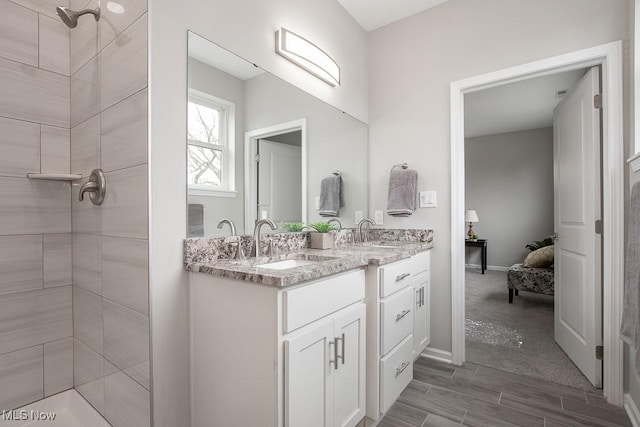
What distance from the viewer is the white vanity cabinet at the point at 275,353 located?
1.07 meters

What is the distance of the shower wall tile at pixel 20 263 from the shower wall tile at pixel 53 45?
847 millimetres

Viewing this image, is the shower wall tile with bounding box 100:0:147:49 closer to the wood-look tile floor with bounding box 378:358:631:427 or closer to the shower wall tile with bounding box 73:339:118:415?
the shower wall tile with bounding box 73:339:118:415

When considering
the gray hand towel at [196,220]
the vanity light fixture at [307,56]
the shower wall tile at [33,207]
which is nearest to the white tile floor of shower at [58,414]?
the shower wall tile at [33,207]

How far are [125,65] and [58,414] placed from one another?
1.68 metres

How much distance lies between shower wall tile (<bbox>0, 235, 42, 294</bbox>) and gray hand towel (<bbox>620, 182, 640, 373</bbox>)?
2.70m

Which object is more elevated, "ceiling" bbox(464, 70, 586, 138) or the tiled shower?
"ceiling" bbox(464, 70, 586, 138)

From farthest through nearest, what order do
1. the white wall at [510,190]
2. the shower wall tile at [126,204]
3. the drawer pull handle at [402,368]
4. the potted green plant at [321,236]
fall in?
1. the white wall at [510,190]
2. the potted green plant at [321,236]
3. the drawer pull handle at [402,368]
4. the shower wall tile at [126,204]

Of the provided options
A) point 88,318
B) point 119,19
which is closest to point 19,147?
point 119,19

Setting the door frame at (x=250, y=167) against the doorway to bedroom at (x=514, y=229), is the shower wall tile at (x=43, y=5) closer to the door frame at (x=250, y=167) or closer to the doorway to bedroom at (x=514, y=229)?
the door frame at (x=250, y=167)

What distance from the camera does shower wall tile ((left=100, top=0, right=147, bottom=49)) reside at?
4.12ft

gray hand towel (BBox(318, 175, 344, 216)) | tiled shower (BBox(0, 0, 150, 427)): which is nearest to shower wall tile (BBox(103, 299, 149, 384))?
tiled shower (BBox(0, 0, 150, 427))

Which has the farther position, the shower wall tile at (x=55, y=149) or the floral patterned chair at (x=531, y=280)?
the floral patterned chair at (x=531, y=280)

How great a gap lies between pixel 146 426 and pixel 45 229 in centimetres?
107

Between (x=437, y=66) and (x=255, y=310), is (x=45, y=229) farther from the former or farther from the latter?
(x=437, y=66)
